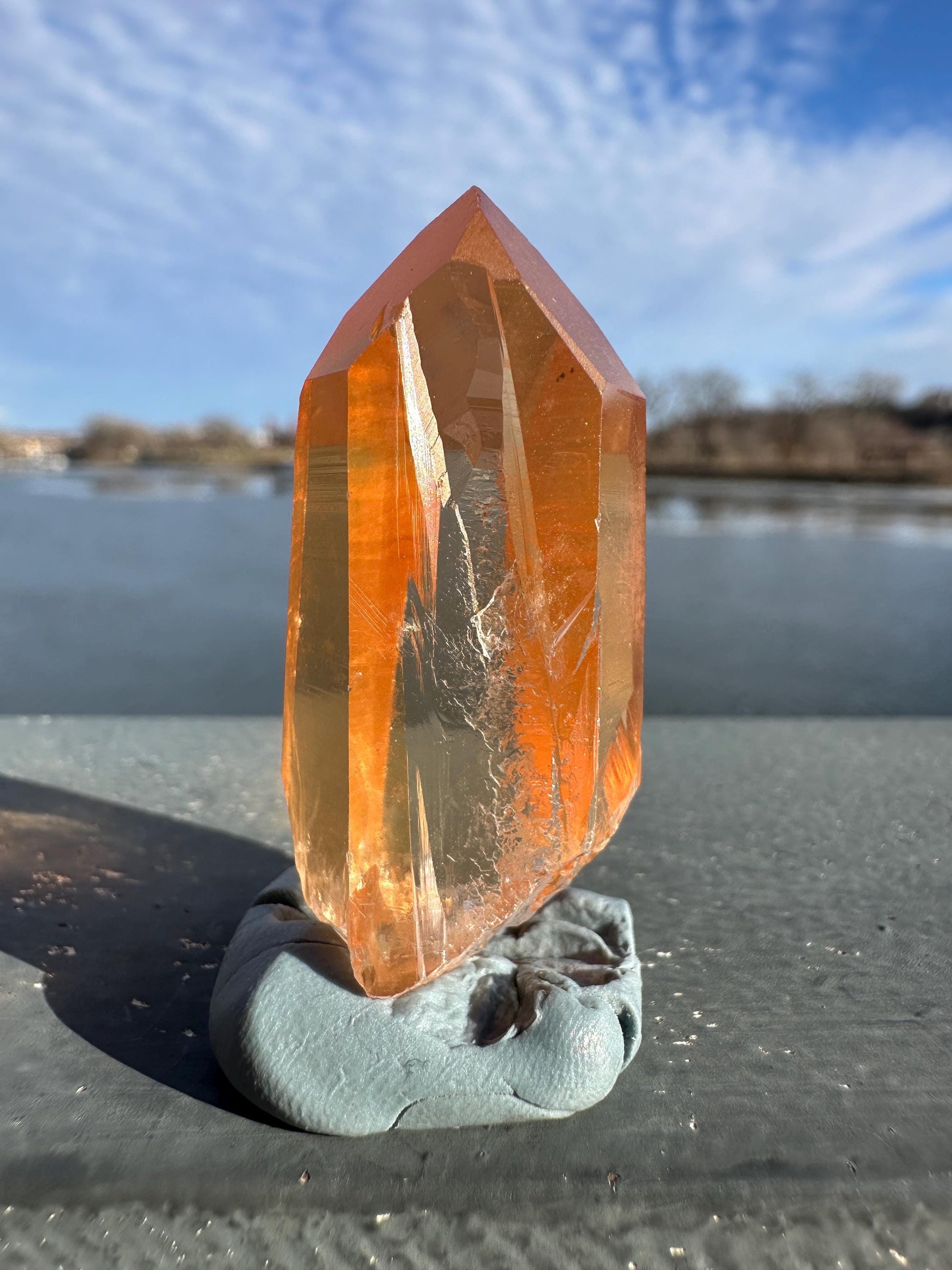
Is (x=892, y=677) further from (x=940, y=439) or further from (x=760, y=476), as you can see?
(x=940, y=439)

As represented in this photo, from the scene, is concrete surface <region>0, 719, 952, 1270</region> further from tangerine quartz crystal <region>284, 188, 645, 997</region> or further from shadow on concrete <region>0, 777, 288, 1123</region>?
tangerine quartz crystal <region>284, 188, 645, 997</region>

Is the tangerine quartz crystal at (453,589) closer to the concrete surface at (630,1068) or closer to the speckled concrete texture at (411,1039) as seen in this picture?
the speckled concrete texture at (411,1039)

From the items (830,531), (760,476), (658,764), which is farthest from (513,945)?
(760,476)

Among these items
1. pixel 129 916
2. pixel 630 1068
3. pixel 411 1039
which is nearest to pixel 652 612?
pixel 129 916

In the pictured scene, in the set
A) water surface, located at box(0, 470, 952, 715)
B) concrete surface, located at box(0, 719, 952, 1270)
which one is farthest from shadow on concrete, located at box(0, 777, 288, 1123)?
water surface, located at box(0, 470, 952, 715)

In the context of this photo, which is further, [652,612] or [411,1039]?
[652,612]

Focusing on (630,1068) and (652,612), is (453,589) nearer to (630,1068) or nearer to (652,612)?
(630,1068)
